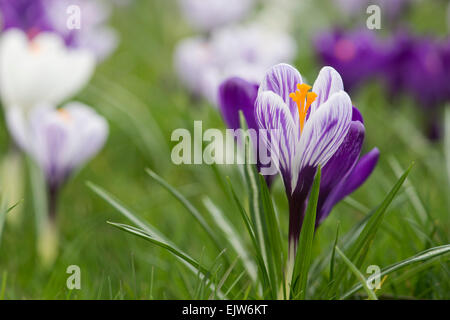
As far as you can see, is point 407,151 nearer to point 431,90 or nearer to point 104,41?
point 431,90

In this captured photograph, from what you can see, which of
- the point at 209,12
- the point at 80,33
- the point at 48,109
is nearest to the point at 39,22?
the point at 80,33

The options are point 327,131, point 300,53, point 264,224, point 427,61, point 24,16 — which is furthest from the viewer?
point 300,53

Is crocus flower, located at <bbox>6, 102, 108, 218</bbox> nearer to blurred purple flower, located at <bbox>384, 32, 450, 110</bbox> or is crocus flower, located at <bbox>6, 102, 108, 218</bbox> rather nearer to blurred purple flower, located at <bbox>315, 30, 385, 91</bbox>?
blurred purple flower, located at <bbox>315, 30, 385, 91</bbox>

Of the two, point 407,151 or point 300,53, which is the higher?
point 300,53

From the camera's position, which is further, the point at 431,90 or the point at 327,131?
the point at 431,90

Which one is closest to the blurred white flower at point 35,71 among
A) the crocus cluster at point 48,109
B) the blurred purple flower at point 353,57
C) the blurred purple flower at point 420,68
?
the crocus cluster at point 48,109

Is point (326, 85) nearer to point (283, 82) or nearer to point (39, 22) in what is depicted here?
point (283, 82)
